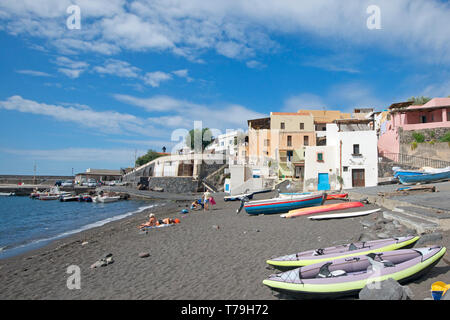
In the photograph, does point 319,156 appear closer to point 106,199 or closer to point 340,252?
point 340,252

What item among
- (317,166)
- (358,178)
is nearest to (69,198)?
(317,166)

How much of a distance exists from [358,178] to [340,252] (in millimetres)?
22288

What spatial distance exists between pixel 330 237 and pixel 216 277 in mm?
4691

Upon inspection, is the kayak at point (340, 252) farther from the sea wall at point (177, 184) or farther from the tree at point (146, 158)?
the tree at point (146, 158)

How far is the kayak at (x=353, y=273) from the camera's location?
4.98 meters

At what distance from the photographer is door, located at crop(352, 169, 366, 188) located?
86.2 feet

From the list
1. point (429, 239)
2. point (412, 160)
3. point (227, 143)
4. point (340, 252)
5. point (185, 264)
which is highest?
point (227, 143)

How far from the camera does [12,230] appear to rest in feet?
68.7

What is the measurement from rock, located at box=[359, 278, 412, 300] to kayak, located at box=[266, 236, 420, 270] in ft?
4.66

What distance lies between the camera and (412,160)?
28.8 metres

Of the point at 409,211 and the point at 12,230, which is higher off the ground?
the point at 409,211

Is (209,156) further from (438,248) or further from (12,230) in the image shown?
(438,248)
